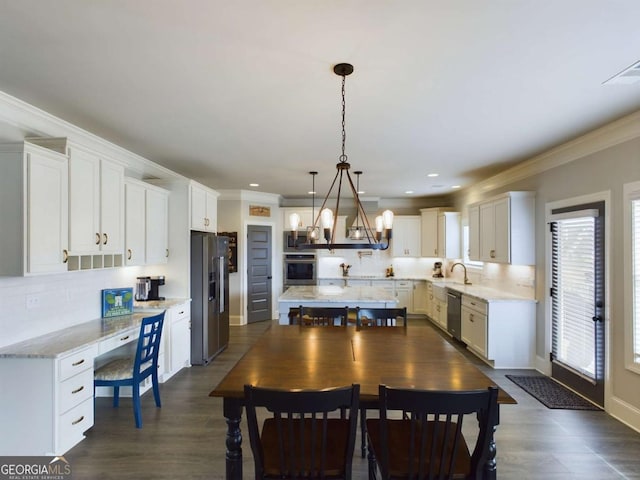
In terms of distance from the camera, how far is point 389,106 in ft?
8.96

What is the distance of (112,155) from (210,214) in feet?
5.37

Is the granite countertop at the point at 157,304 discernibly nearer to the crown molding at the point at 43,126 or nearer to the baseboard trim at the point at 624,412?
the crown molding at the point at 43,126

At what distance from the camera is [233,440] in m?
1.77

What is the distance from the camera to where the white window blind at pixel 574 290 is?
3447mm

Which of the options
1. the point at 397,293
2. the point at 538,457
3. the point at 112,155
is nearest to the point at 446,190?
the point at 397,293

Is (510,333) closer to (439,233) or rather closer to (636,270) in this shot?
(636,270)

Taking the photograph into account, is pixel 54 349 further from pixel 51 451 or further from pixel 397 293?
pixel 397 293

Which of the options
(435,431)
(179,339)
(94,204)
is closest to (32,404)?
(94,204)

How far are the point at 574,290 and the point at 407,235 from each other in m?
4.00

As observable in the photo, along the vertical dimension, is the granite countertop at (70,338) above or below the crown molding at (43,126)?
below
